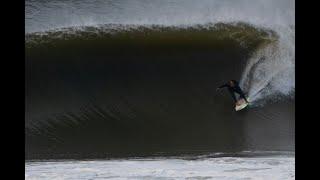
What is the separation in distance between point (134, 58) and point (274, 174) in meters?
2.51

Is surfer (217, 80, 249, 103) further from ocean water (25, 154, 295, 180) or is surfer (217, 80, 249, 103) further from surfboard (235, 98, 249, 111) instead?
ocean water (25, 154, 295, 180)

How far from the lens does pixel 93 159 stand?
7.11 metres

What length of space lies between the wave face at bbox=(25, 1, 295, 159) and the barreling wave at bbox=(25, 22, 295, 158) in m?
0.01

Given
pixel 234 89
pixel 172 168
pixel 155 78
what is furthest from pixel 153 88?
pixel 172 168

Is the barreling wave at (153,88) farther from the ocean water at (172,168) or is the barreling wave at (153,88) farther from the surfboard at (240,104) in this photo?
the ocean water at (172,168)

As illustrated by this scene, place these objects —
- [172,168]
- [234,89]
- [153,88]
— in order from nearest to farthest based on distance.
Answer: [172,168]
[234,89]
[153,88]

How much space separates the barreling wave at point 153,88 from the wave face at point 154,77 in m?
0.01

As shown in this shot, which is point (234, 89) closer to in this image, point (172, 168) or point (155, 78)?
point (155, 78)

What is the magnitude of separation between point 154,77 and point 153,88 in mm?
147

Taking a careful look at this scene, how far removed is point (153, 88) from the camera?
759cm

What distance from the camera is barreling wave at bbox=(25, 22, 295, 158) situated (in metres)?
7.35
